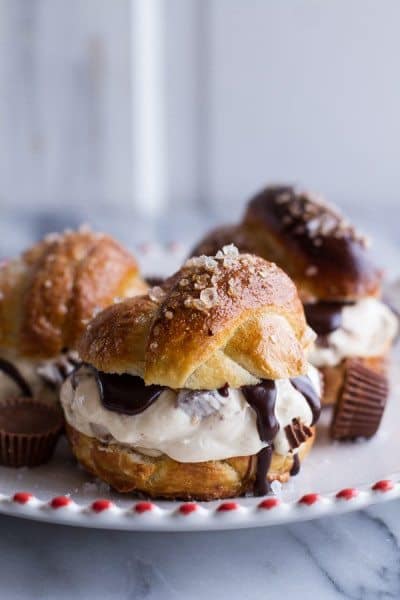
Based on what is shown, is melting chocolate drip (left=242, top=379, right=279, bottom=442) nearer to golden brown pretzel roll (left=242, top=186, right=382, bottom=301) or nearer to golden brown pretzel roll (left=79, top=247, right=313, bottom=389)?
golden brown pretzel roll (left=79, top=247, right=313, bottom=389)

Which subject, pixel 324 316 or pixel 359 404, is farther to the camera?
pixel 324 316

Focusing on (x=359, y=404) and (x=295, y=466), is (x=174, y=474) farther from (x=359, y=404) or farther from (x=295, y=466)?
(x=359, y=404)

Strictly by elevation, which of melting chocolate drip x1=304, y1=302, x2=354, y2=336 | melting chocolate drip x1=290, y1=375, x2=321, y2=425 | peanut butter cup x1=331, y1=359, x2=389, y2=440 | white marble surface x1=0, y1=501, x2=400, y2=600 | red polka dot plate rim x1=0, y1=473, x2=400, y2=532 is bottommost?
white marble surface x1=0, y1=501, x2=400, y2=600

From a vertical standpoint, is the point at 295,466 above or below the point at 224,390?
below

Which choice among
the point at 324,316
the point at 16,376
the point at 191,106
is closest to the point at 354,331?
the point at 324,316

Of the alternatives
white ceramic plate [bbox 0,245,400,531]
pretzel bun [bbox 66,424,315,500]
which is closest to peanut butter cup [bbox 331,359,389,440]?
white ceramic plate [bbox 0,245,400,531]

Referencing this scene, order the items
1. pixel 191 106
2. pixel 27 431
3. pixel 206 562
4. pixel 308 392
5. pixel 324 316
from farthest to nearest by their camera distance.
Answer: pixel 191 106 → pixel 324 316 → pixel 27 431 → pixel 308 392 → pixel 206 562

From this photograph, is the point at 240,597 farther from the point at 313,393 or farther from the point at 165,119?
the point at 165,119
